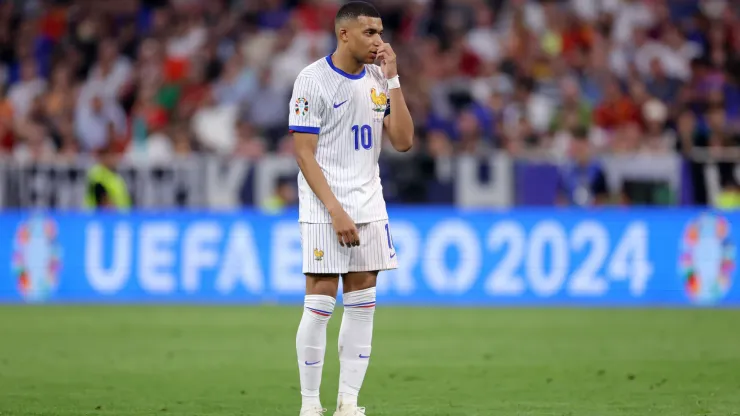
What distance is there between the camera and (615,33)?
20219mm

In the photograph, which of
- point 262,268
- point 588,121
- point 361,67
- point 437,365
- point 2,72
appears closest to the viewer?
point 361,67

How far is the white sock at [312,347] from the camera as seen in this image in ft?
22.0

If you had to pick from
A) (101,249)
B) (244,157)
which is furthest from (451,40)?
(101,249)

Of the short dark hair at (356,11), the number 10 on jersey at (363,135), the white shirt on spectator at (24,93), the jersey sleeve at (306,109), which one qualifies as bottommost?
the number 10 on jersey at (363,135)

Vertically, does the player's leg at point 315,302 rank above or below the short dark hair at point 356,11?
below

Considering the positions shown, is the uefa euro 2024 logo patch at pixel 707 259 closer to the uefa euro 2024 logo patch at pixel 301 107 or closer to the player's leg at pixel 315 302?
the player's leg at pixel 315 302

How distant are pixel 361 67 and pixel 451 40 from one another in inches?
527

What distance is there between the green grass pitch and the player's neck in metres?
2.01

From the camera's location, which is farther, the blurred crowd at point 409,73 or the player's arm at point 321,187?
the blurred crowd at point 409,73

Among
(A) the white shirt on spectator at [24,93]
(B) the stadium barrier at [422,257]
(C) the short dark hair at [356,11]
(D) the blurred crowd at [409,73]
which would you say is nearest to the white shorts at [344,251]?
(C) the short dark hair at [356,11]

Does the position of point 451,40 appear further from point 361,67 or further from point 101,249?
point 361,67

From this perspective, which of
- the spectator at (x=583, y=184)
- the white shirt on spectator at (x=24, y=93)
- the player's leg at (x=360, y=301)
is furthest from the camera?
the white shirt on spectator at (x=24, y=93)

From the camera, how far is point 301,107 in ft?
22.1

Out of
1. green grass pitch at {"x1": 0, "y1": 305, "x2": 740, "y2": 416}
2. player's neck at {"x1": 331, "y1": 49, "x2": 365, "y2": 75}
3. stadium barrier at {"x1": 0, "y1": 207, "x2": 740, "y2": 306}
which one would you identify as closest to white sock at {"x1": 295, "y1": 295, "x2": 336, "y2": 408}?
green grass pitch at {"x1": 0, "y1": 305, "x2": 740, "y2": 416}
